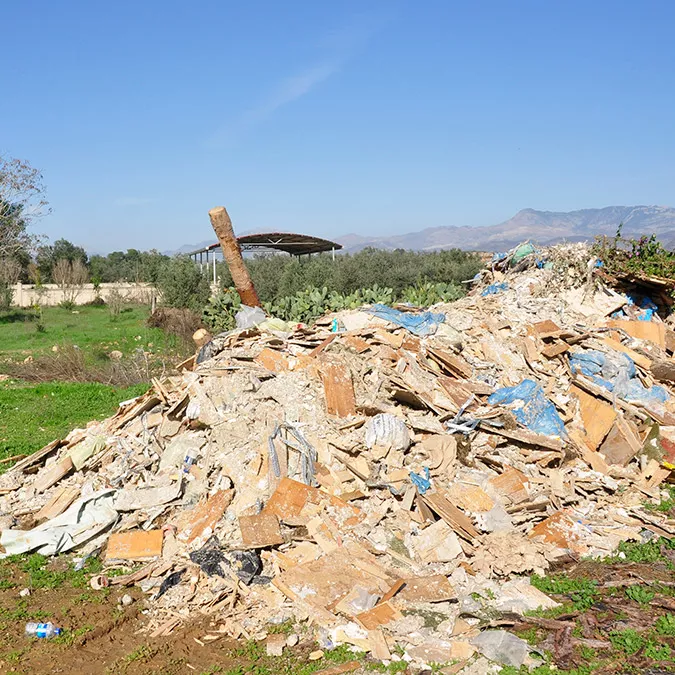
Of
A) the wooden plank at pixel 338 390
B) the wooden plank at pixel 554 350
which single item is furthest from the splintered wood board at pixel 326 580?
the wooden plank at pixel 554 350

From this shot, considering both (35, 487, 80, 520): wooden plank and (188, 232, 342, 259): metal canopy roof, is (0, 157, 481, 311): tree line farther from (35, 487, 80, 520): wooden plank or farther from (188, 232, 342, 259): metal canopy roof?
(35, 487, 80, 520): wooden plank

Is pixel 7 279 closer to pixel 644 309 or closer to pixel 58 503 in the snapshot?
pixel 58 503

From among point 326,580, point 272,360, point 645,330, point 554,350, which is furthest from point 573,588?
point 645,330

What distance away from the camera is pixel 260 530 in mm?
5953

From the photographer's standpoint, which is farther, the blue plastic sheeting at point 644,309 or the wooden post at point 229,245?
the blue plastic sheeting at point 644,309

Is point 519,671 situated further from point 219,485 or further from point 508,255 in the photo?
point 508,255

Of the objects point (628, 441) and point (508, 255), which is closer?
point (628, 441)

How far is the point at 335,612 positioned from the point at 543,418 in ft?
13.4

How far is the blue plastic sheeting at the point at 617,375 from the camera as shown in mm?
9016

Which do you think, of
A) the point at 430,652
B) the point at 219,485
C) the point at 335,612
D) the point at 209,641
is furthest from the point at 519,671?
the point at 219,485

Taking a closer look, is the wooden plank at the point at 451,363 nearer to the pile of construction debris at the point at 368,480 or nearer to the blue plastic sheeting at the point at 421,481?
the pile of construction debris at the point at 368,480

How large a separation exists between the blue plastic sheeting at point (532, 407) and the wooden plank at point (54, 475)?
5.27 metres

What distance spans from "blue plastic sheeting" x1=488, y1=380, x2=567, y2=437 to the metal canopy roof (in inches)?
626

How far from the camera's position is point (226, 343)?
8.88 metres
